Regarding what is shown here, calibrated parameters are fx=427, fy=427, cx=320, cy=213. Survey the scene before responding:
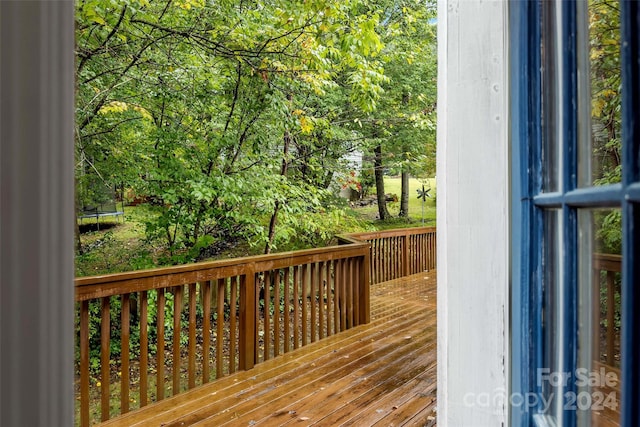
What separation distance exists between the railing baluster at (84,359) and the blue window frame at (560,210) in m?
1.95

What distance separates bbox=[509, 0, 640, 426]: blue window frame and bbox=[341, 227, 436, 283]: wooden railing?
4.75 m

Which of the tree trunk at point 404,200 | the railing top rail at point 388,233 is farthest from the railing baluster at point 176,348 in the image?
the tree trunk at point 404,200

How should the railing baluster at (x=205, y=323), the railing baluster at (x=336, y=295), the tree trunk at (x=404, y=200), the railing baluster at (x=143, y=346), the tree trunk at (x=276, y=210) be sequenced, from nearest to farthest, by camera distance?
1. the railing baluster at (x=143, y=346)
2. the railing baluster at (x=205, y=323)
3. the railing baluster at (x=336, y=295)
4. the tree trunk at (x=276, y=210)
5. the tree trunk at (x=404, y=200)

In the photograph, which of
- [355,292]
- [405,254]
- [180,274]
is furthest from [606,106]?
[405,254]

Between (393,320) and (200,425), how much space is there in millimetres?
2336

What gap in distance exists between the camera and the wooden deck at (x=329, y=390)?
2.20 m

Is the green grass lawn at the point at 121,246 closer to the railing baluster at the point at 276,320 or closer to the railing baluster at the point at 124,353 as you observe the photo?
the railing baluster at the point at 276,320

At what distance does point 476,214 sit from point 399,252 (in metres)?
5.65

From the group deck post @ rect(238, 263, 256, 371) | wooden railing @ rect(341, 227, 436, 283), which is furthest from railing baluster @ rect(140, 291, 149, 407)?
wooden railing @ rect(341, 227, 436, 283)

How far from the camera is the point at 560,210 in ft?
2.04

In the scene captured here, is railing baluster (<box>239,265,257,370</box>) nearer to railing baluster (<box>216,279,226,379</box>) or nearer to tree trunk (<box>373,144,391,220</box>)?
railing baluster (<box>216,279,226,379</box>)

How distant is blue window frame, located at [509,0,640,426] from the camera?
356 millimetres

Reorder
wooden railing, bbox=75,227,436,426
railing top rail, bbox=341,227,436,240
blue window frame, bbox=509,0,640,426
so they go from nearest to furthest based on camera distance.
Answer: blue window frame, bbox=509,0,640,426 < wooden railing, bbox=75,227,436,426 < railing top rail, bbox=341,227,436,240

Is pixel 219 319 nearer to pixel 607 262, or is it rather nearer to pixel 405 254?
pixel 607 262
